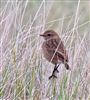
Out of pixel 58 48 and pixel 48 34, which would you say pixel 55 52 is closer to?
pixel 58 48

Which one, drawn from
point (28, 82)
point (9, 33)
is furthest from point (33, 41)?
point (28, 82)

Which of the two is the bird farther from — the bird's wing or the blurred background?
the blurred background

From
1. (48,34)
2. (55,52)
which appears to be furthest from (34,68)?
(48,34)

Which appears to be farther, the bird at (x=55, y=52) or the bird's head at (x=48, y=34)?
the bird's head at (x=48, y=34)

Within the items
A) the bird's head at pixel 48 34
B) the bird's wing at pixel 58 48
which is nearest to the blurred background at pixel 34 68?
the bird's head at pixel 48 34

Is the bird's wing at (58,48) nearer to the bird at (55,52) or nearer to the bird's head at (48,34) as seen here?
the bird at (55,52)

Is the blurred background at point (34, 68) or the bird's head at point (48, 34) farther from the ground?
the bird's head at point (48, 34)

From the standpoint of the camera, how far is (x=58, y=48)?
287 inches

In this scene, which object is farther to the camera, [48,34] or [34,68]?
[48,34]

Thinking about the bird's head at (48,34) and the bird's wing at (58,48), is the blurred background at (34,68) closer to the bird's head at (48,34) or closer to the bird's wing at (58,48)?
the bird's head at (48,34)

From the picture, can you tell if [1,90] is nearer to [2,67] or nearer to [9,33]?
[2,67]

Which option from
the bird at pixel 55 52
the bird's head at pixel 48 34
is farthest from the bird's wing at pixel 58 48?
the bird's head at pixel 48 34

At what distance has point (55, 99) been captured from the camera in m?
7.22

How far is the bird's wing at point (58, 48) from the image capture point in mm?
7211
